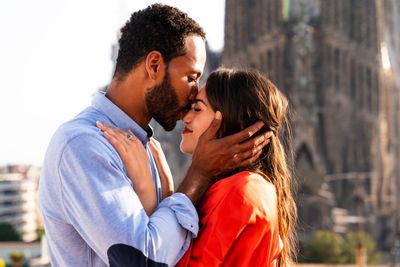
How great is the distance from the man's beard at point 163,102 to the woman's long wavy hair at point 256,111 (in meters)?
0.21

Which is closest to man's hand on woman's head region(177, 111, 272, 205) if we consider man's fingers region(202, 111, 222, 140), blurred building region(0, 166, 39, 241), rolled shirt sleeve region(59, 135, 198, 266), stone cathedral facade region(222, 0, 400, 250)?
man's fingers region(202, 111, 222, 140)

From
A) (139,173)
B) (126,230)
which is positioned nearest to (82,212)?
(126,230)

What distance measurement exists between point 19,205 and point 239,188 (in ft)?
278

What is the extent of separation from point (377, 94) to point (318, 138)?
562 centimetres

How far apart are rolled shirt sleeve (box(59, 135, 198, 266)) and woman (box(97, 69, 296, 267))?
5.7 inches

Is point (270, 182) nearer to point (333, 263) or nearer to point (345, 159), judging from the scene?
point (333, 263)

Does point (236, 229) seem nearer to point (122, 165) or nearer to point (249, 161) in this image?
point (249, 161)

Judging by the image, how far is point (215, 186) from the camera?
2480 millimetres

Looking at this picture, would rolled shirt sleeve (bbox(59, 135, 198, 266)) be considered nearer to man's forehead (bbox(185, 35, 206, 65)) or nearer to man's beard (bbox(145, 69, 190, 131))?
man's beard (bbox(145, 69, 190, 131))

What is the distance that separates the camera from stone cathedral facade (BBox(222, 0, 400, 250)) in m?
34.8

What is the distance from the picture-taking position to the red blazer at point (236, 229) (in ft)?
7.48

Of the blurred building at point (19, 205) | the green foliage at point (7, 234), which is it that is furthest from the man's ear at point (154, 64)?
the blurred building at point (19, 205)

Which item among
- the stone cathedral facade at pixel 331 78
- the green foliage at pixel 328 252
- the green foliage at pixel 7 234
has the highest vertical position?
the stone cathedral facade at pixel 331 78

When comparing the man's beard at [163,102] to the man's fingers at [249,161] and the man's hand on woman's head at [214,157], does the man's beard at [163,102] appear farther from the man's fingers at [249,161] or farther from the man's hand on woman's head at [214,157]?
the man's fingers at [249,161]
